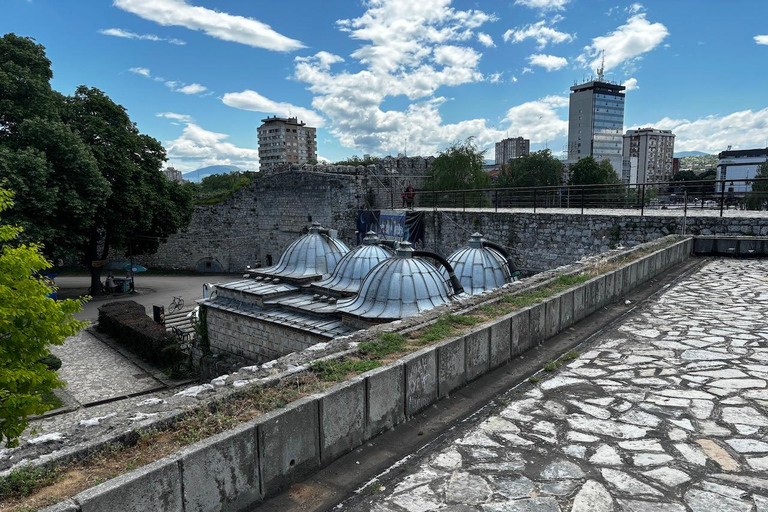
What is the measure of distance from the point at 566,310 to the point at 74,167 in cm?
A: 1784

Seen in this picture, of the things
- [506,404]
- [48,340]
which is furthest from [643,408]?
[48,340]

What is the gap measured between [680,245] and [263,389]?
1023 centimetres

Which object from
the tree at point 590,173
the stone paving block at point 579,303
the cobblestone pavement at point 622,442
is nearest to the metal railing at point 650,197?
the stone paving block at point 579,303

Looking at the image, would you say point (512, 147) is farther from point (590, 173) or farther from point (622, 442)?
point (622, 442)

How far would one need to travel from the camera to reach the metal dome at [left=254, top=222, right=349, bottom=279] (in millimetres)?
13922

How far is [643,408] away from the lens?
390 cm

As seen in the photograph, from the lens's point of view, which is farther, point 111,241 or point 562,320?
point 111,241

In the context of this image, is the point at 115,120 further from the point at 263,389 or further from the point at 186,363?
the point at 263,389

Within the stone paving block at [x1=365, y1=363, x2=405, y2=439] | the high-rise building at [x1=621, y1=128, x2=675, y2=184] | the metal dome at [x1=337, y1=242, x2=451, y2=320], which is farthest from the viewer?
the high-rise building at [x1=621, y1=128, x2=675, y2=184]

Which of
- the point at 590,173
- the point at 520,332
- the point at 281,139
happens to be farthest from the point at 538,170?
the point at 281,139

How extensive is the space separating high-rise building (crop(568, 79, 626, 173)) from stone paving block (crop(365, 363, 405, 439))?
116295 mm

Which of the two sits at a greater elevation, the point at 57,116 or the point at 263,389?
the point at 57,116

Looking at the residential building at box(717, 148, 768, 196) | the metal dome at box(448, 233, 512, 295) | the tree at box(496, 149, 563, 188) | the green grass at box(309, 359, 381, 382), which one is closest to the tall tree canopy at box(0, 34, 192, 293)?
the metal dome at box(448, 233, 512, 295)

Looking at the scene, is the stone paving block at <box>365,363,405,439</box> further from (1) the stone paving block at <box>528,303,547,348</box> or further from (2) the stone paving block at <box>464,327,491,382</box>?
(1) the stone paving block at <box>528,303,547,348</box>
